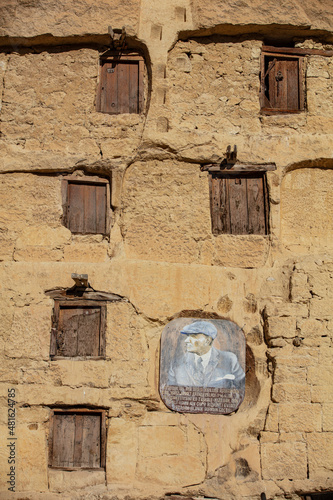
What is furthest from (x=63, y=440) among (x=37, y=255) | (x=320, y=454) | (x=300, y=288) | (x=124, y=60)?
(x=124, y=60)

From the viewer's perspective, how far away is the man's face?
674 centimetres

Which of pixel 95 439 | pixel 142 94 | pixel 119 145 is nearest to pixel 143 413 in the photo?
pixel 95 439

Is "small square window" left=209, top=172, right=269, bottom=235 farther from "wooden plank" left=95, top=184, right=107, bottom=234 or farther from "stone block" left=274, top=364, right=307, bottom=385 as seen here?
"stone block" left=274, top=364, right=307, bottom=385

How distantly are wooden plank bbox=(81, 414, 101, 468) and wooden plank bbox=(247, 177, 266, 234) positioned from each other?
10.3 feet

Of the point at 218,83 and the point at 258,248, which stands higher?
the point at 218,83

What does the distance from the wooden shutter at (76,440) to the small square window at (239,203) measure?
290cm

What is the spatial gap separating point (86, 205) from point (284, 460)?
4055 millimetres

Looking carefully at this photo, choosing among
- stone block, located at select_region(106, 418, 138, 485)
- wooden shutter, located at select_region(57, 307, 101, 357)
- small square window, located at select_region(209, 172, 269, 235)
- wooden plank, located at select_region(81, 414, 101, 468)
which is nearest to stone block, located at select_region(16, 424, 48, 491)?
wooden plank, located at select_region(81, 414, 101, 468)

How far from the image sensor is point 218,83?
25.0ft

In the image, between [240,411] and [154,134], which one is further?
[154,134]

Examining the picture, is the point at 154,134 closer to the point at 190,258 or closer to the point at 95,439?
the point at 190,258

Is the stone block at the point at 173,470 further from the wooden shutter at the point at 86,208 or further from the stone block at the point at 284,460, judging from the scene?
the wooden shutter at the point at 86,208

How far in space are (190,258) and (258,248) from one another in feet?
2.97

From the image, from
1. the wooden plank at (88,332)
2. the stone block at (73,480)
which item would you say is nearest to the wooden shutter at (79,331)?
the wooden plank at (88,332)
